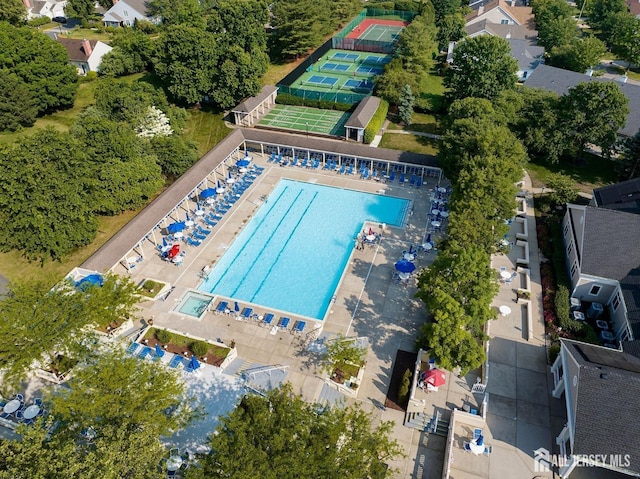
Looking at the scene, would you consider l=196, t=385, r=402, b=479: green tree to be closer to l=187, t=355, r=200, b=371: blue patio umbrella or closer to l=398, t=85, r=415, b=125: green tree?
l=187, t=355, r=200, b=371: blue patio umbrella

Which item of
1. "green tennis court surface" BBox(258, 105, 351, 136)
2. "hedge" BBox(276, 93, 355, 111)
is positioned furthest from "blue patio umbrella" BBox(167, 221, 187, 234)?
"hedge" BBox(276, 93, 355, 111)

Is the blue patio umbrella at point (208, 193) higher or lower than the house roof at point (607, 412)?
lower

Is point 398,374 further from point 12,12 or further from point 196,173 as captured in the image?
point 12,12

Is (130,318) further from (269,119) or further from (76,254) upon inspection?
(269,119)

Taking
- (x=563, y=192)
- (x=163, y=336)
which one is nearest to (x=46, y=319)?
(x=163, y=336)

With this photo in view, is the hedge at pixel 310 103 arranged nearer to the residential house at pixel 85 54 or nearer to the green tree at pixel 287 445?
the residential house at pixel 85 54

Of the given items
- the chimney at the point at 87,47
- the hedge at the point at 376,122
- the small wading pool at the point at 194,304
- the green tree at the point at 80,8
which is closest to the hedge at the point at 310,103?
the hedge at the point at 376,122

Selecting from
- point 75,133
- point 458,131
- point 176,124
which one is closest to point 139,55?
point 176,124
